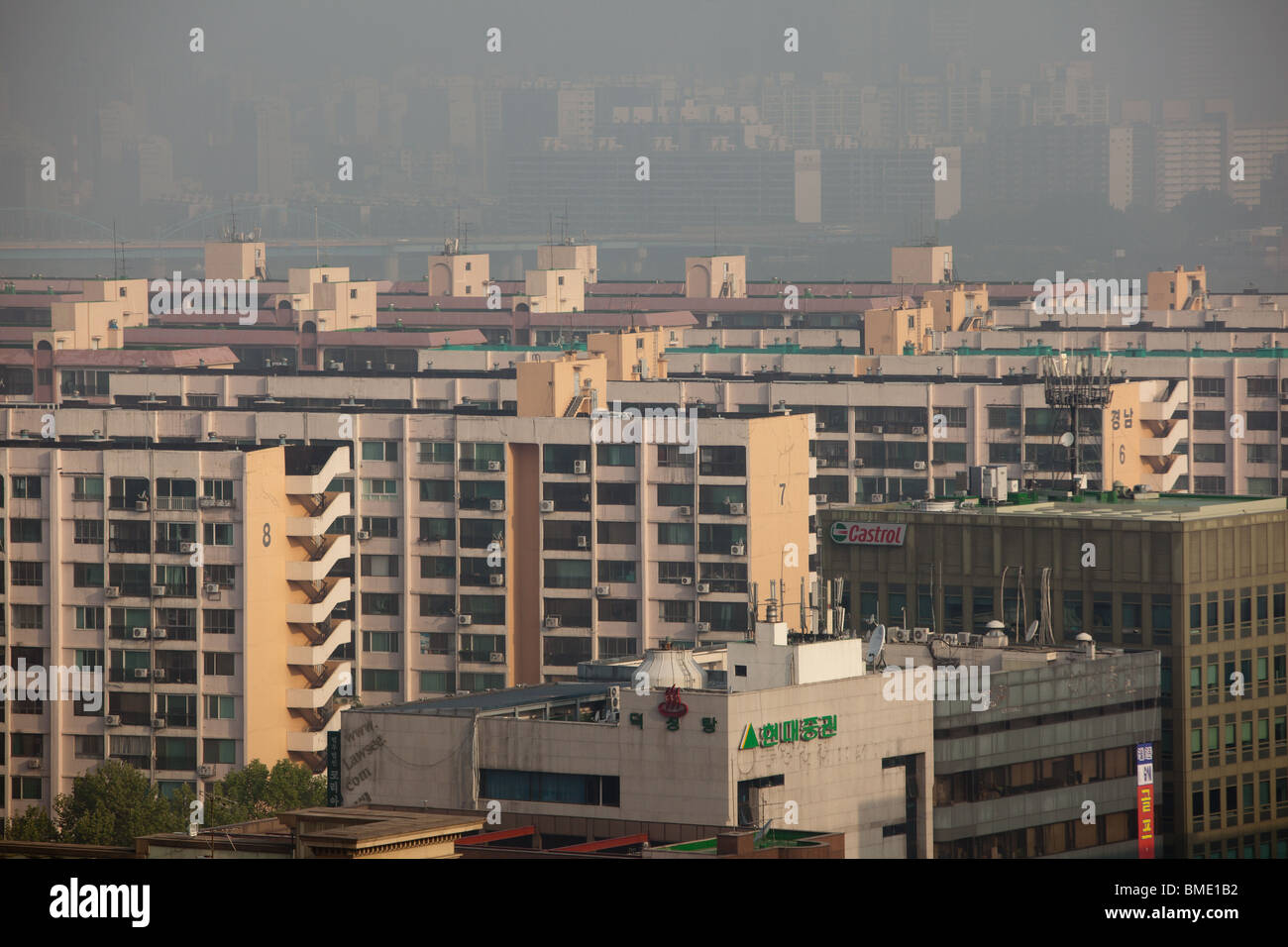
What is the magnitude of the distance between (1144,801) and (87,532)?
31.6m

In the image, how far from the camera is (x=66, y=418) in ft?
270

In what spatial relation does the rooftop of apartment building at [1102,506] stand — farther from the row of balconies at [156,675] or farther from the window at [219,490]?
the row of balconies at [156,675]

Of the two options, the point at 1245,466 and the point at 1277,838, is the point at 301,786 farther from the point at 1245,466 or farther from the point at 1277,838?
the point at 1245,466

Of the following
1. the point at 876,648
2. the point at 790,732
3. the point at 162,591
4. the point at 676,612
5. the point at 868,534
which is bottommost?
the point at 790,732

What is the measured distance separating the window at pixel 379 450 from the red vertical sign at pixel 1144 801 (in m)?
36.0

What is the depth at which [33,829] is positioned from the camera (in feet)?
192

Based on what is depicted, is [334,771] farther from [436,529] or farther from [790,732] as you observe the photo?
[436,529]

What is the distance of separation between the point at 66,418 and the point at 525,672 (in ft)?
58.4

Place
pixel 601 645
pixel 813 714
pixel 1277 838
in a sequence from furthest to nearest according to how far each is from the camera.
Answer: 1. pixel 601 645
2. pixel 1277 838
3. pixel 813 714

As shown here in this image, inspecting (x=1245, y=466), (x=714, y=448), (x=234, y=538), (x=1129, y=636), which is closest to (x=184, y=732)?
(x=234, y=538)

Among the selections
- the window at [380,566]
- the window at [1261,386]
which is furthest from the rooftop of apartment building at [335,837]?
the window at [1261,386]

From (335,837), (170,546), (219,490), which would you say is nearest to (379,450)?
(219,490)

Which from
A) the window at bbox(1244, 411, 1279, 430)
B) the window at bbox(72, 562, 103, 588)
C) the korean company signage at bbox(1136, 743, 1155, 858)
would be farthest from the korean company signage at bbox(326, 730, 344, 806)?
the window at bbox(1244, 411, 1279, 430)

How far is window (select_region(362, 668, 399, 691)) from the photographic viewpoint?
7981 centimetres
